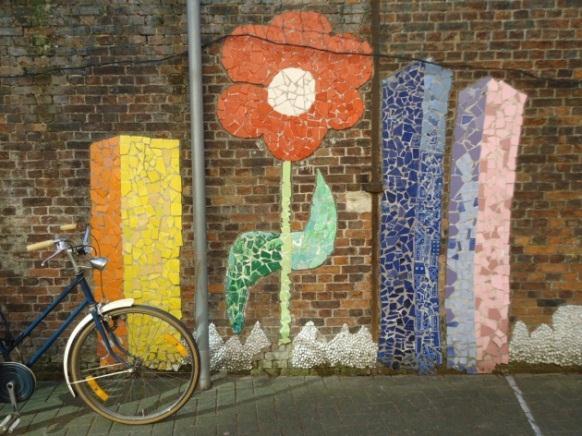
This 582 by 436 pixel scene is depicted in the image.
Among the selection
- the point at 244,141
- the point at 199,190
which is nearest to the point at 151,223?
the point at 199,190

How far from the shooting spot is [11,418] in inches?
138

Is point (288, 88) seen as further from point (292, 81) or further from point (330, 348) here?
point (330, 348)

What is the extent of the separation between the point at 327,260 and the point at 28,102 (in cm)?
261

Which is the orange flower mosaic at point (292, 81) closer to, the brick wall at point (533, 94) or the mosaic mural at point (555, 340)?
the brick wall at point (533, 94)

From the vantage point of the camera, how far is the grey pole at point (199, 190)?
379 cm

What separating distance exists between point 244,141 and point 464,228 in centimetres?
187

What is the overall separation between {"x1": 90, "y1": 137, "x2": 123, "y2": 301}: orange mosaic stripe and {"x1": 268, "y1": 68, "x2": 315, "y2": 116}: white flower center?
126 centimetres

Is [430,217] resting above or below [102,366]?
above

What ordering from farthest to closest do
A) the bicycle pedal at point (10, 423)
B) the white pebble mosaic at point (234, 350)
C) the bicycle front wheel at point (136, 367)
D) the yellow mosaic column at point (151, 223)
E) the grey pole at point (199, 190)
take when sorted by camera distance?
the white pebble mosaic at point (234, 350)
the yellow mosaic column at point (151, 223)
the grey pole at point (199, 190)
the bicycle front wheel at point (136, 367)
the bicycle pedal at point (10, 423)

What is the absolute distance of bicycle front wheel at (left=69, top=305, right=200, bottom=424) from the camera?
3.55 m

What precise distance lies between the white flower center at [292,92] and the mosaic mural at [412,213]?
59cm

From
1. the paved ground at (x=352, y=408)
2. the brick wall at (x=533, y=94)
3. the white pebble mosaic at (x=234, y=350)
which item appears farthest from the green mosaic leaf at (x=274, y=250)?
the brick wall at (x=533, y=94)

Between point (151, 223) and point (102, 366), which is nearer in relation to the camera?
point (102, 366)

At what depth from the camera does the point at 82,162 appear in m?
4.12
